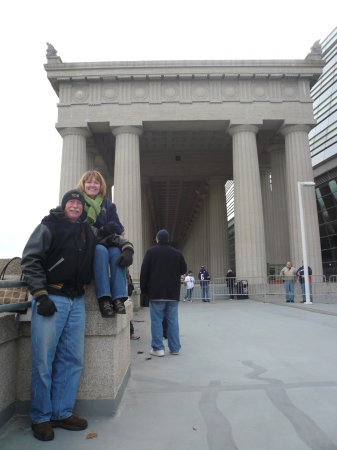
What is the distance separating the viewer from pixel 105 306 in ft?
10.6

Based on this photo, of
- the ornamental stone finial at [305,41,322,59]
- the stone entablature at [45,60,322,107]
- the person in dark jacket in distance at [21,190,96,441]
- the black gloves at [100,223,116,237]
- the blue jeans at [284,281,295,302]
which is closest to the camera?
the person in dark jacket in distance at [21,190,96,441]

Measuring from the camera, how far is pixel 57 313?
300 centimetres

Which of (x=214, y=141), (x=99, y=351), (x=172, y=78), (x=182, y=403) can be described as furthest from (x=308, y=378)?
(x=214, y=141)

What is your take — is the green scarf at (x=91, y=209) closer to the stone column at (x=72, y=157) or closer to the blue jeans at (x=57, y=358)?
the blue jeans at (x=57, y=358)

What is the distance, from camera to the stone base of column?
322 cm

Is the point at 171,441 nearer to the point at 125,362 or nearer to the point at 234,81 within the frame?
the point at 125,362

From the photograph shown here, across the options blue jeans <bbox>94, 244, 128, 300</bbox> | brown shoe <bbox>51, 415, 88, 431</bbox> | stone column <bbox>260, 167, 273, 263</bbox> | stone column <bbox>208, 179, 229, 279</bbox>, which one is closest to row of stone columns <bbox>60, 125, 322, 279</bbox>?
stone column <bbox>260, 167, 273, 263</bbox>

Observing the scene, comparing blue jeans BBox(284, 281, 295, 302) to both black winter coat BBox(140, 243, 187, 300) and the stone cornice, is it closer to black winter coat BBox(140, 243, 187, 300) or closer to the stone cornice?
black winter coat BBox(140, 243, 187, 300)

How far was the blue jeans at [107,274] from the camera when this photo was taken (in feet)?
10.6

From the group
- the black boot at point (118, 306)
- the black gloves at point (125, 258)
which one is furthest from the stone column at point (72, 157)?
the black boot at point (118, 306)

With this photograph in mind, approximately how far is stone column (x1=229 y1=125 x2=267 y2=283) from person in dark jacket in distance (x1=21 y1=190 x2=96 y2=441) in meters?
18.6

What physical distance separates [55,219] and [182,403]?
7.35ft

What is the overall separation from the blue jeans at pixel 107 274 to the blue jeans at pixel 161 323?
2512 mm

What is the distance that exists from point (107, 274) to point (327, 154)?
36.1m
